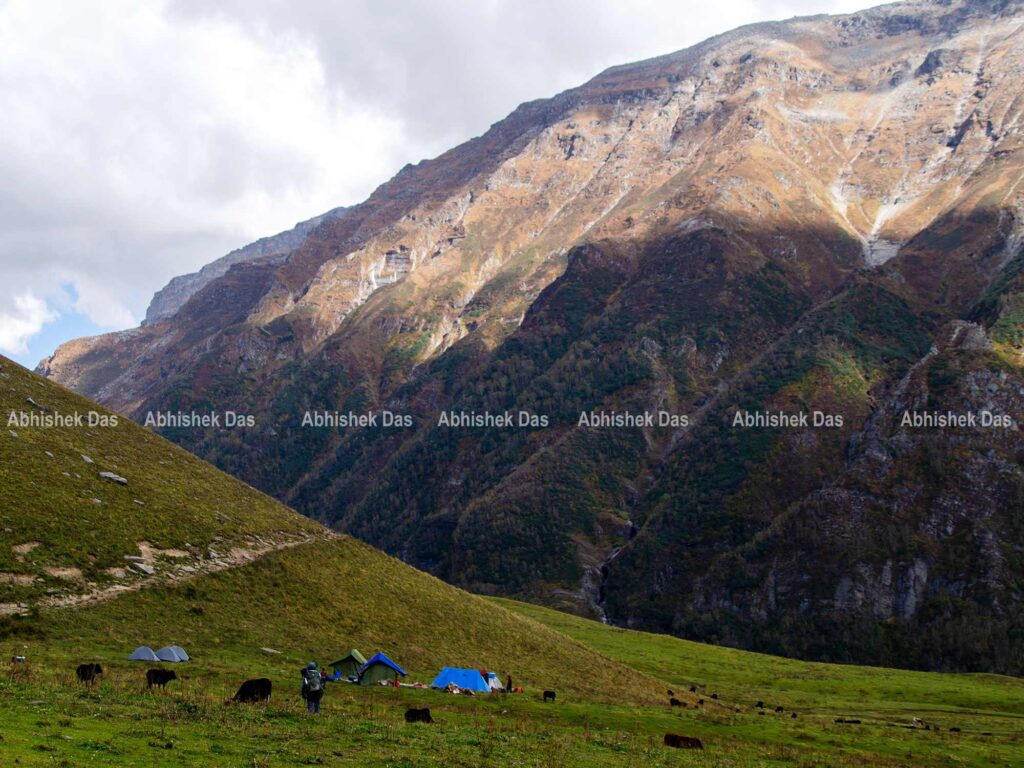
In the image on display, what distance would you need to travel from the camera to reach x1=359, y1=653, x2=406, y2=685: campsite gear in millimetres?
65375

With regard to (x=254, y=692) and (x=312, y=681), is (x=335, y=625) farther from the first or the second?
(x=312, y=681)

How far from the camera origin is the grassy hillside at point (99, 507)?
66.6m

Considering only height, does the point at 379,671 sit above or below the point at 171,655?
above

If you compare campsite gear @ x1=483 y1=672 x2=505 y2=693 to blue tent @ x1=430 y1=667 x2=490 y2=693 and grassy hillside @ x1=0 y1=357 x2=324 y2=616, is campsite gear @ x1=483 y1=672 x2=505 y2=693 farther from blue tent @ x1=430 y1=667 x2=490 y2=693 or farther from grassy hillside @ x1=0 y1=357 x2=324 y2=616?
grassy hillside @ x1=0 y1=357 x2=324 y2=616

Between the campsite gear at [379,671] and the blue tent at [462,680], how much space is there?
324 centimetres

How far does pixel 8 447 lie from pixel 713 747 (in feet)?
221

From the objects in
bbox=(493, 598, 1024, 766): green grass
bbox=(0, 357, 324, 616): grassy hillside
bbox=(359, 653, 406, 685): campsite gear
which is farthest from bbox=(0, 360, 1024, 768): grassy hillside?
bbox=(359, 653, 406, 685): campsite gear

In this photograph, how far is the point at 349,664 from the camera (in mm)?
66438

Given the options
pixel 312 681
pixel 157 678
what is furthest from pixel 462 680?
pixel 157 678

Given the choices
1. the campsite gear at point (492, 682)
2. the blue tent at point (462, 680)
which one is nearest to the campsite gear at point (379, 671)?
the blue tent at point (462, 680)

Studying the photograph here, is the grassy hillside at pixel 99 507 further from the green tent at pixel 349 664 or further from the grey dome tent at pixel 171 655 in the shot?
the green tent at pixel 349 664

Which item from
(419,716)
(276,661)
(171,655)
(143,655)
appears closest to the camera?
(419,716)

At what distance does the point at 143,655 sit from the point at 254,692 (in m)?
15.4

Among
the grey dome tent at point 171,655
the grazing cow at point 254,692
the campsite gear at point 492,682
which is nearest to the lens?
the grazing cow at point 254,692
